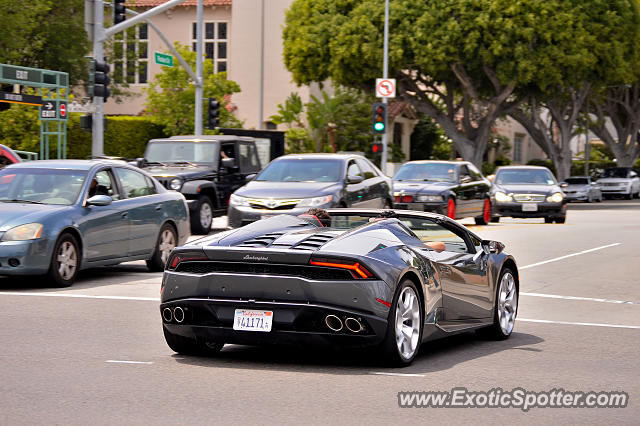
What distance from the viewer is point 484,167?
6944 cm

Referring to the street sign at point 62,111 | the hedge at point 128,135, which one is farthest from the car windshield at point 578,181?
the street sign at point 62,111

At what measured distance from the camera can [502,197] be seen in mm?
30984

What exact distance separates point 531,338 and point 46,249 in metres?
5.85

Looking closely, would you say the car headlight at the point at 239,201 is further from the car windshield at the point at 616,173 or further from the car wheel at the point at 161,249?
the car windshield at the point at 616,173

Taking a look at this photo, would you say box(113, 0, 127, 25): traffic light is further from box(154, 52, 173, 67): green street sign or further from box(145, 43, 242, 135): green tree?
box(145, 43, 242, 135): green tree

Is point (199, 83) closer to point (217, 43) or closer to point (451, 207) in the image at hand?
point (451, 207)

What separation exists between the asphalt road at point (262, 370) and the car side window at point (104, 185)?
143 centimetres

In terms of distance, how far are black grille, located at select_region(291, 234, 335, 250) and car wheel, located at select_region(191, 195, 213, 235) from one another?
14447 millimetres

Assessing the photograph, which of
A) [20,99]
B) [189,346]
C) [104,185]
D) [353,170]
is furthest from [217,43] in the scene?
[189,346]

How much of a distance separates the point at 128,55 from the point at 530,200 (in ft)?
106

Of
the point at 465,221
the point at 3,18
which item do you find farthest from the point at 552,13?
the point at 3,18

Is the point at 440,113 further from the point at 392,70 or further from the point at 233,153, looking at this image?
the point at 233,153

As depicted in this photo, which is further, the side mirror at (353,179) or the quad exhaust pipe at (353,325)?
the side mirror at (353,179)

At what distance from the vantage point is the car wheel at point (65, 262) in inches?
521
